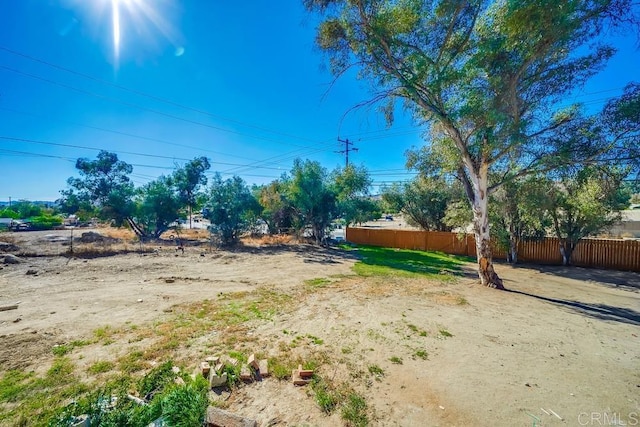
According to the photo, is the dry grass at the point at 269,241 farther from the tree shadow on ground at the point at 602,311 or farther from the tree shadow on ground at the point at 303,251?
the tree shadow on ground at the point at 602,311

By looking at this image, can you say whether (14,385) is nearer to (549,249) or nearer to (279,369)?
(279,369)

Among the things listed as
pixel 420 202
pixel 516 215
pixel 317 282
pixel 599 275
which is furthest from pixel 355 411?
pixel 420 202

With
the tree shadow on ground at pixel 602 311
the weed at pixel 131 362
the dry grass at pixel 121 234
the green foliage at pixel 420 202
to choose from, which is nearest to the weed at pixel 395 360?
the weed at pixel 131 362

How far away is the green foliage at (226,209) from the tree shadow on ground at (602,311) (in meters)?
14.9

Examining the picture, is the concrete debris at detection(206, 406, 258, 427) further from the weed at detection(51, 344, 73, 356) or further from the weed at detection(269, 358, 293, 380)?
the weed at detection(51, 344, 73, 356)

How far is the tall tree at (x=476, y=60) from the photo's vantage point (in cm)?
609

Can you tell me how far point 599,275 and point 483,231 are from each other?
20.9 feet

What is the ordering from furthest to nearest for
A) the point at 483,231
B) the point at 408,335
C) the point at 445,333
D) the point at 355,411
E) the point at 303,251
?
the point at 303,251
the point at 483,231
the point at 445,333
the point at 408,335
the point at 355,411

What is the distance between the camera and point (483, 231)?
7832mm

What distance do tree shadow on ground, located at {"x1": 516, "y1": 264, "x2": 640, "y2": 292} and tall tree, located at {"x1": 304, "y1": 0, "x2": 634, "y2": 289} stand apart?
15.0ft

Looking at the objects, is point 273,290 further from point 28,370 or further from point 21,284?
point 21,284

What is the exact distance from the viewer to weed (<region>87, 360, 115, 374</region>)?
3.05 metres

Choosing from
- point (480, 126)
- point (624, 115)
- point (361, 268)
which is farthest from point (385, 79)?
point (361, 268)

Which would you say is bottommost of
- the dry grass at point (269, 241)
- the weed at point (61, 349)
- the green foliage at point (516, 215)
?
the weed at point (61, 349)
